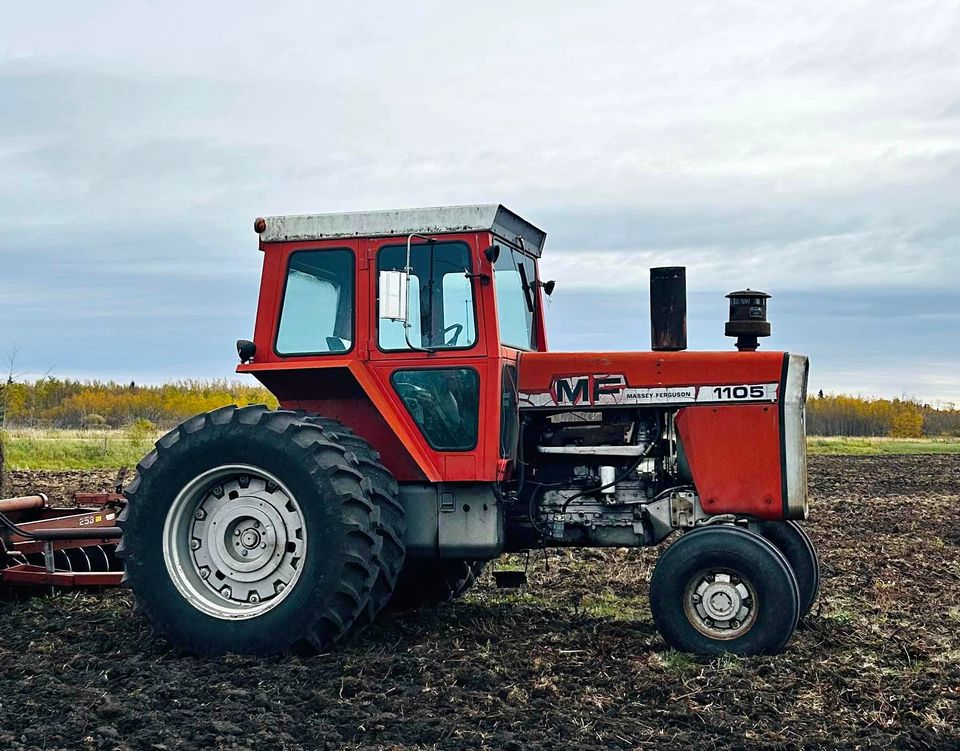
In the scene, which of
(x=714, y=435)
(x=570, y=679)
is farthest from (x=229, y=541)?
(x=714, y=435)

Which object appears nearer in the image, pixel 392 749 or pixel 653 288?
pixel 392 749

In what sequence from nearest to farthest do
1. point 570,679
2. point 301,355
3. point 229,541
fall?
point 570,679 < point 229,541 < point 301,355

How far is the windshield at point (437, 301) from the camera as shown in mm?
7391

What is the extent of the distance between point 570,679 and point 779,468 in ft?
6.40

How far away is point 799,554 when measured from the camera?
26.1 feet

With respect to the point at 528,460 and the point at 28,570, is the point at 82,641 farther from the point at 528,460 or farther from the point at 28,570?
the point at 528,460

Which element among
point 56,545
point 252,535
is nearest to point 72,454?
point 56,545

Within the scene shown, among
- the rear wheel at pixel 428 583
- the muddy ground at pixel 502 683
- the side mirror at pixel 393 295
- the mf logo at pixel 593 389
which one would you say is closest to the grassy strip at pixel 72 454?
the rear wheel at pixel 428 583

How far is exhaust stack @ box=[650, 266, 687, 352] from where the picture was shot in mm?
7500

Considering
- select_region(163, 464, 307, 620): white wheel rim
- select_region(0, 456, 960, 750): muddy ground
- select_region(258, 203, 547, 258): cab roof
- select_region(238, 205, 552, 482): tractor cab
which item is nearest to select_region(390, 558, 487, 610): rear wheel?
select_region(0, 456, 960, 750): muddy ground

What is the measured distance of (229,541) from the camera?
23.4 ft

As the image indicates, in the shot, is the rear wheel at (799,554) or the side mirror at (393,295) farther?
the rear wheel at (799,554)

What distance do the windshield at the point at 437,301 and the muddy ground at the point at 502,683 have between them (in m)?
1.89

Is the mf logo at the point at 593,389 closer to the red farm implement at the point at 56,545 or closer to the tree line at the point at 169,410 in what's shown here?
the red farm implement at the point at 56,545
